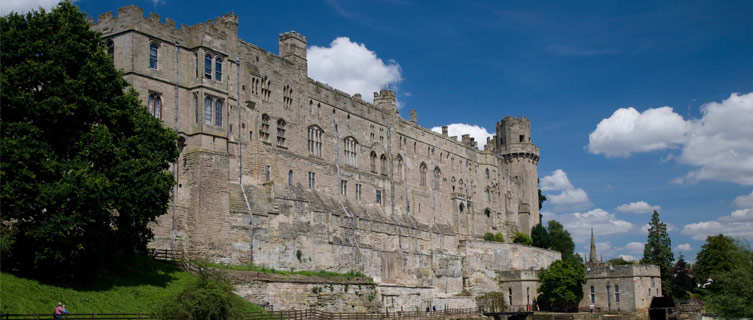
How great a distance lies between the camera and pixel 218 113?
5112 cm

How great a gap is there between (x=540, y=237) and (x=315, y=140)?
44839 mm

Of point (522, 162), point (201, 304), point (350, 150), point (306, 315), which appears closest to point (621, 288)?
point (350, 150)

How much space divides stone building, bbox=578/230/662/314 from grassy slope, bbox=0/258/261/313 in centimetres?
4269

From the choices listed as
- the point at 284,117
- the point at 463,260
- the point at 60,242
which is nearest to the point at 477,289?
the point at 463,260

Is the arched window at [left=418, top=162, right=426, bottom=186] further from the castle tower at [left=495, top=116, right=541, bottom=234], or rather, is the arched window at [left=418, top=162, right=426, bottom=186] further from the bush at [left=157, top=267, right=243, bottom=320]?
the bush at [left=157, top=267, right=243, bottom=320]

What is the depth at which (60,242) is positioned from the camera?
33938 mm

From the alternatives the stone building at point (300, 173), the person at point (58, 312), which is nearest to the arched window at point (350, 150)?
the stone building at point (300, 173)

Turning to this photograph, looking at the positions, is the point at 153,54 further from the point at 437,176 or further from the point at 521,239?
the point at 521,239

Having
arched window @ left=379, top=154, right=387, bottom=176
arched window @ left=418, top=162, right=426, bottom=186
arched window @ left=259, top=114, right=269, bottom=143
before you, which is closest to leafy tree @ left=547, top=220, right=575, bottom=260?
arched window @ left=418, top=162, right=426, bottom=186

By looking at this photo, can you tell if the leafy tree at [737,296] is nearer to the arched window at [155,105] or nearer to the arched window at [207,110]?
the arched window at [207,110]

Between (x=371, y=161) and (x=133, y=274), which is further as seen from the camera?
(x=371, y=161)

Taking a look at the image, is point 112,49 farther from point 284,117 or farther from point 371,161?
point 371,161

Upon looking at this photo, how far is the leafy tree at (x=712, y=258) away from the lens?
284ft

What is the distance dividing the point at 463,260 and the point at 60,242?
52110 mm
